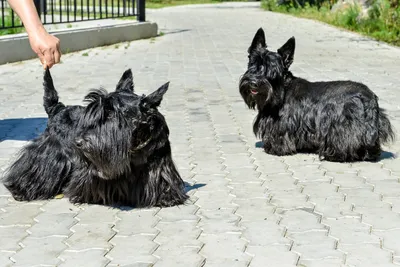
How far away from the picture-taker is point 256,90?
7344mm

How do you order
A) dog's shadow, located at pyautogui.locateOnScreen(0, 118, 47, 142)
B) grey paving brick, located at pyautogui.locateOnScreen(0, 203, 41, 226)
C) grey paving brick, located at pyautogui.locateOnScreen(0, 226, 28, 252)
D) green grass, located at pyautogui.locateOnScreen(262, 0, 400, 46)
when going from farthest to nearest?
1. green grass, located at pyautogui.locateOnScreen(262, 0, 400, 46)
2. dog's shadow, located at pyautogui.locateOnScreen(0, 118, 47, 142)
3. grey paving brick, located at pyautogui.locateOnScreen(0, 203, 41, 226)
4. grey paving brick, located at pyautogui.locateOnScreen(0, 226, 28, 252)

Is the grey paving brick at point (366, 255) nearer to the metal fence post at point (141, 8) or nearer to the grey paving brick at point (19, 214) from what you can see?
the grey paving brick at point (19, 214)

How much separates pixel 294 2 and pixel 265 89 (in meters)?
22.9

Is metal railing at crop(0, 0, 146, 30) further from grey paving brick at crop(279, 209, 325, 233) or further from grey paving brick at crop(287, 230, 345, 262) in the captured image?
grey paving brick at crop(287, 230, 345, 262)

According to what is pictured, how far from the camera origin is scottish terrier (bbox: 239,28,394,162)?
729cm

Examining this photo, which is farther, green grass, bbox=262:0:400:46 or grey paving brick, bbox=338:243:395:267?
green grass, bbox=262:0:400:46

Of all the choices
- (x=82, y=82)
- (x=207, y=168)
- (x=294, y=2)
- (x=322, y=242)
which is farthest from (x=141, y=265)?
(x=294, y=2)

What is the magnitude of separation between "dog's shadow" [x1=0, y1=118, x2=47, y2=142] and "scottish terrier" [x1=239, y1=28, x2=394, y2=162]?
254 centimetres

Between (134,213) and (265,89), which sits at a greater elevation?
(265,89)

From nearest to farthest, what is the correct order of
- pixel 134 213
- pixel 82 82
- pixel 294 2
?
pixel 134 213 < pixel 82 82 < pixel 294 2

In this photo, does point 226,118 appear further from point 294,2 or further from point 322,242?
point 294,2

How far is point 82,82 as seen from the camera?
1192 centimetres

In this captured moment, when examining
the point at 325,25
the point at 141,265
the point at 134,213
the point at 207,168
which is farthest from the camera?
the point at 325,25

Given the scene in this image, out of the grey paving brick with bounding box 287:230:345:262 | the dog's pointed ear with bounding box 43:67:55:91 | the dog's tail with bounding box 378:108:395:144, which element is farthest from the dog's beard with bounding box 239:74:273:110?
the grey paving brick with bounding box 287:230:345:262
